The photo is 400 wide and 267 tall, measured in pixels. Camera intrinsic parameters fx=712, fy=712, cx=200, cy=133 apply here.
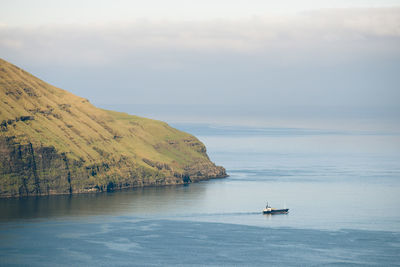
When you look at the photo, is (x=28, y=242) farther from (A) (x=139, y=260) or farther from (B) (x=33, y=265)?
(A) (x=139, y=260)

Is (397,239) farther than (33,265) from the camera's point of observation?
Yes

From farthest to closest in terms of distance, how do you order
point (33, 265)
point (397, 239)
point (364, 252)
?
point (397, 239), point (364, 252), point (33, 265)

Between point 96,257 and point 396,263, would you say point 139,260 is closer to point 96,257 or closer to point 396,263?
point 96,257

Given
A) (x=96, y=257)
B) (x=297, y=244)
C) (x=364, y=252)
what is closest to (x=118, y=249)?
(x=96, y=257)

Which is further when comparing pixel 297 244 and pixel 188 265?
pixel 297 244

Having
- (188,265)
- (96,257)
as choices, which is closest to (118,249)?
(96,257)

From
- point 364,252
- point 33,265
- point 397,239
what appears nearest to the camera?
point 33,265

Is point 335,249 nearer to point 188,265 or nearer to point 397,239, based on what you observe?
point 397,239
